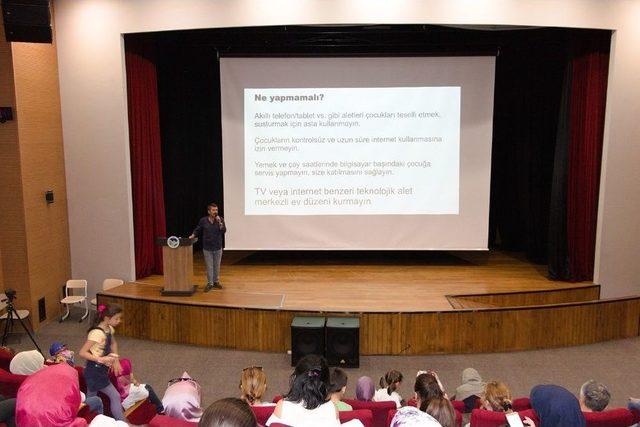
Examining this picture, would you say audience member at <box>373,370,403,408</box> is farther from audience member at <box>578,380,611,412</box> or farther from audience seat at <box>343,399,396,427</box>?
audience member at <box>578,380,611,412</box>

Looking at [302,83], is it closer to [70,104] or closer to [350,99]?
[350,99]

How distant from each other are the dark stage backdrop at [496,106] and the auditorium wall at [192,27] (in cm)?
31

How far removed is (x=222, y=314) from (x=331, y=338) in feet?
4.37

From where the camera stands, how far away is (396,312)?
21.6ft

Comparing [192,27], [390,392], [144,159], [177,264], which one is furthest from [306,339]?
[192,27]

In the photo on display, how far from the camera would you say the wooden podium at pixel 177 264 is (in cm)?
723

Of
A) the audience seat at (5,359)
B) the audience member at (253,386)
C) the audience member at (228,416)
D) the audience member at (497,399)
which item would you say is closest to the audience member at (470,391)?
the audience member at (497,399)

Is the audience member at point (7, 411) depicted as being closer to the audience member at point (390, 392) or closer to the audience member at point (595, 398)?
the audience member at point (390, 392)

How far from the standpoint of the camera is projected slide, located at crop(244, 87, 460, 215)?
8.41 meters

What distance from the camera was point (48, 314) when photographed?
7711 mm

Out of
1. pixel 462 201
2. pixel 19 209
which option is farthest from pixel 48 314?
pixel 462 201

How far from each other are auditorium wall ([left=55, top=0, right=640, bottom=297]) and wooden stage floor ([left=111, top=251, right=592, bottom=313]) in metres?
0.76

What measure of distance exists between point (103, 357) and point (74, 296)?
4.01 m

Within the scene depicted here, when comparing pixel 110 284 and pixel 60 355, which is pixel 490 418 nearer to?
pixel 60 355
